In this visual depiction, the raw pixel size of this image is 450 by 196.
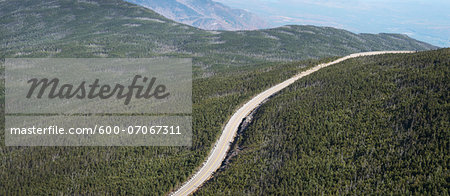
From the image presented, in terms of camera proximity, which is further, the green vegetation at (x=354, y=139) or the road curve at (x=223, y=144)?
the road curve at (x=223, y=144)

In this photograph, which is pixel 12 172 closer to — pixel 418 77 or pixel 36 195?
pixel 36 195

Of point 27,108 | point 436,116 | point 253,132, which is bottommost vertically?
point 27,108

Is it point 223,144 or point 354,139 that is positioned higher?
point 354,139

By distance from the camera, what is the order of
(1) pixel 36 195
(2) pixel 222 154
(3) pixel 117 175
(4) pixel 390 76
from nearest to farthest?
(1) pixel 36 195
(3) pixel 117 175
(2) pixel 222 154
(4) pixel 390 76

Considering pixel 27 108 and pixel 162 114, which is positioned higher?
pixel 162 114

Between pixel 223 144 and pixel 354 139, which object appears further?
pixel 223 144

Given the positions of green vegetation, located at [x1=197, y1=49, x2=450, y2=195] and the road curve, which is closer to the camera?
green vegetation, located at [x1=197, y1=49, x2=450, y2=195]

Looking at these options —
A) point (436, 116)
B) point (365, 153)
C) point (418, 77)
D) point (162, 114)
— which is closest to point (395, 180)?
point (365, 153)

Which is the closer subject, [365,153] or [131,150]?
[365,153]
